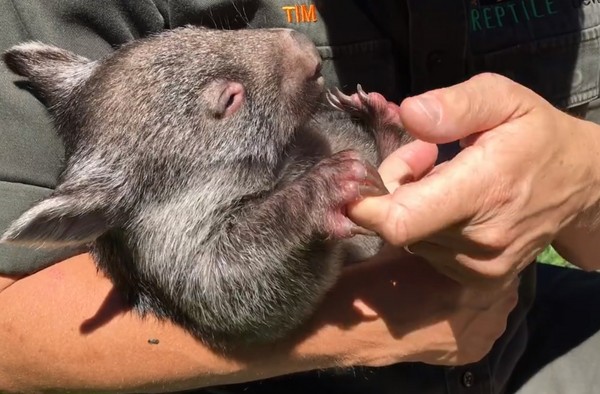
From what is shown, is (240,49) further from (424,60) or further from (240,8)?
(424,60)

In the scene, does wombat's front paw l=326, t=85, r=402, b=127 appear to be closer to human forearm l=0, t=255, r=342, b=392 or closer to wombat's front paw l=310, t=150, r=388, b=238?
wombat's front paw l=310, t=150, r=388, b=238

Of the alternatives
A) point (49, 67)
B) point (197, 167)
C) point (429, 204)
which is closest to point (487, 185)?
point (429, 204)

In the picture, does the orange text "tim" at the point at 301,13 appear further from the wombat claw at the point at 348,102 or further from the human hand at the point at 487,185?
the human hand at the point at 487,185

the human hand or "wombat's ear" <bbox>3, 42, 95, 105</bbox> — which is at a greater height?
"wombat's ear" <bbox>3, 42, 95, 105</bbox>

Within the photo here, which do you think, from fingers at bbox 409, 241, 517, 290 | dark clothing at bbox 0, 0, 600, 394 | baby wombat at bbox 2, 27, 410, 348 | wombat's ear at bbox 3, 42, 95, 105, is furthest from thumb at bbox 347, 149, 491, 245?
wombat's ear at bbox 3, 42, 95, 105

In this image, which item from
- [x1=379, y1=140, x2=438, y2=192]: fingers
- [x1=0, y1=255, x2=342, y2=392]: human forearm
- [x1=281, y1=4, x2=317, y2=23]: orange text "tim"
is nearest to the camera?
[x1=379, y1=140, x2=438, y2=192]: fingers

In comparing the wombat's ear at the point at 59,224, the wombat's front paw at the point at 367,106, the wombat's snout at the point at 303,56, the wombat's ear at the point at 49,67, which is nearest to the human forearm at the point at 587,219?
the wombat's front paw at the point at 367,106

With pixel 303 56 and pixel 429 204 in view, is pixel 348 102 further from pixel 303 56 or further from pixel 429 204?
pixel 429 204

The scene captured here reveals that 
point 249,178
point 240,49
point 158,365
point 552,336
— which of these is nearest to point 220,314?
point 158,365
